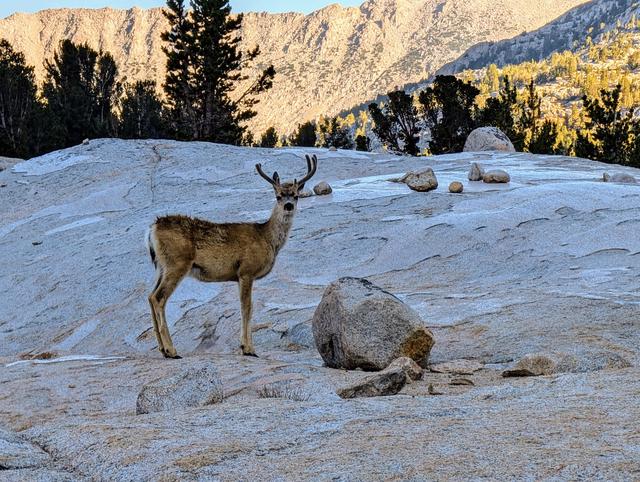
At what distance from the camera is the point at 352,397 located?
5.22 m

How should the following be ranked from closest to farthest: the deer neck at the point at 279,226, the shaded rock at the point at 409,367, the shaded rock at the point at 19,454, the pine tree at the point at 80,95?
the shaded rock at the point at 19,454 < the shaded rock at the point at 409,367 < the deer neck at the point at 279,226 < the pine tree at the point at 80,95

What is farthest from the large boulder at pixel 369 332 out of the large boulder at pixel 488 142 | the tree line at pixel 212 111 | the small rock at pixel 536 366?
the tree line at pixel 212 111

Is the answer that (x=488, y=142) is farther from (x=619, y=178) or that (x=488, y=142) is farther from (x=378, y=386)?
(x=378, y=386)

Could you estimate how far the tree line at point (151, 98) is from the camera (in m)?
40.1

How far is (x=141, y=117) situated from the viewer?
48188 millimetres

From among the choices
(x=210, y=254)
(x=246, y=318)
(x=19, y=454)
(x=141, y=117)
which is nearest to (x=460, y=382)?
(x=246, y=318)

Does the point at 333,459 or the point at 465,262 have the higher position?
the point at 333,459

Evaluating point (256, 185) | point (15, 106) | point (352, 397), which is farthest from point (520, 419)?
point (15, 106)

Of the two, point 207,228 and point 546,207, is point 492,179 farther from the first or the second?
point 207,228

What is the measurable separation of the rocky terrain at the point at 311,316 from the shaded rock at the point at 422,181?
0.29 metres

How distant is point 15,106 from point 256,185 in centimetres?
3148

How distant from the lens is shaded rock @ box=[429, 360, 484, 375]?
6781 mm

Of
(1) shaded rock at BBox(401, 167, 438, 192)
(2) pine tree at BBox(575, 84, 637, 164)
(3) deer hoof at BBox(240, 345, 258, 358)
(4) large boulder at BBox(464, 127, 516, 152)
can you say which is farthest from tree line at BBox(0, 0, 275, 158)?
(3) deer hoof at BBox(240, 345, 258, 358)

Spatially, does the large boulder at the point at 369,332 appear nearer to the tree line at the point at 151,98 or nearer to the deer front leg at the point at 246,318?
the deer front leg at the point at 246,318
